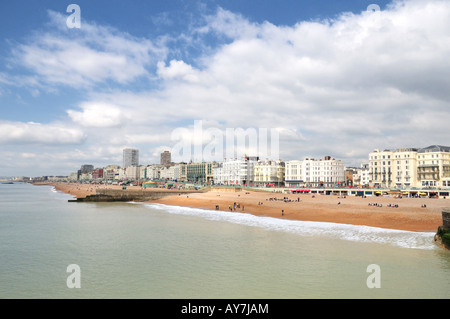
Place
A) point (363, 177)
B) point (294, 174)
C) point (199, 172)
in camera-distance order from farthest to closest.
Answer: point (199, 172) → point (363, 177) → point (294, 174)

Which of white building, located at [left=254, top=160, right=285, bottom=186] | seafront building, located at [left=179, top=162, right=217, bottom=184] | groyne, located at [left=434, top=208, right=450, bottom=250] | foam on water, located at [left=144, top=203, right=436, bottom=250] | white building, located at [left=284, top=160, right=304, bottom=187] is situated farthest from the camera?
seafront building, located at [left=179, top=162, right=217, bottom=184]

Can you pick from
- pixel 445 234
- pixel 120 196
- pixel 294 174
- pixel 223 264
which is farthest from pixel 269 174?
pixel 223 264

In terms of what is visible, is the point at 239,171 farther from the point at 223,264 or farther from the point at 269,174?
the point at 223,264

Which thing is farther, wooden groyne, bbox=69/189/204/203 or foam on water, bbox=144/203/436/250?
wooden groyne, bbox=69/189/204/203

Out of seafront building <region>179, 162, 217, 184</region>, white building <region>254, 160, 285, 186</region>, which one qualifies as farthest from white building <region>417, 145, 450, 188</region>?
seafront building <region>179, 162, 217, 184</region>

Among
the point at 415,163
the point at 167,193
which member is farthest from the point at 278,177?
the point at 167,193

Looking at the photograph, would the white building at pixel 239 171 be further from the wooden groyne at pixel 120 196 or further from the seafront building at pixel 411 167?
the wooden groyne at pixel 120 196

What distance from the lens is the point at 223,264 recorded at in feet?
61.6

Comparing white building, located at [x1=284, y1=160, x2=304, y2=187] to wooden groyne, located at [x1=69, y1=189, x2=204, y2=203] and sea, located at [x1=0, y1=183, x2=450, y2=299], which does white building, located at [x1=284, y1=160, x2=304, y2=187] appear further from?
sea, located at [x1=0, y1=183, x2=450, y2=299]

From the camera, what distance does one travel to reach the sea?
576 inches

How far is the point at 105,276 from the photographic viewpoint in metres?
16.8

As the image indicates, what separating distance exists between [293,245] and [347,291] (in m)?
9.49
